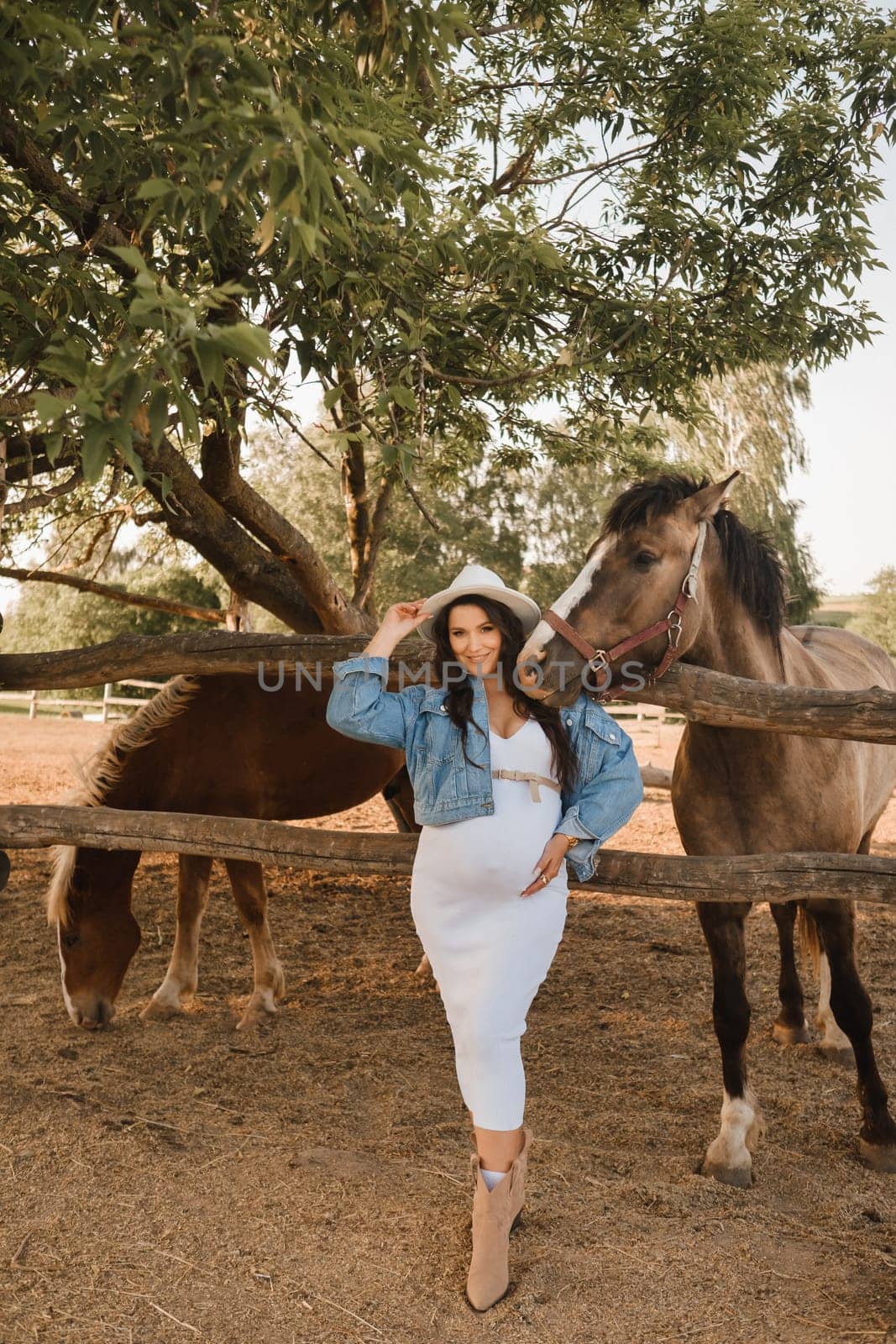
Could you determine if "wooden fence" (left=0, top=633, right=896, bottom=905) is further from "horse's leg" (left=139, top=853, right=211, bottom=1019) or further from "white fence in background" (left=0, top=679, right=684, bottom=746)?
"white fence in background" (left=0, top=679, right=684, bottom=746)

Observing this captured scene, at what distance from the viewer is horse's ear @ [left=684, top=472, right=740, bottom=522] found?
3061 mm

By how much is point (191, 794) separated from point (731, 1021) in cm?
261

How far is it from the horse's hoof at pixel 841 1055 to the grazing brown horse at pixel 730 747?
713 mm

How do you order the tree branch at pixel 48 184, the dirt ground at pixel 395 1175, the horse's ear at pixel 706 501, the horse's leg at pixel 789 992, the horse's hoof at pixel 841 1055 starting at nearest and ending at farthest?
the dirt ground at pixel 395 1175 → the horse's ear at pixel 706 501 → the tree branch at pixel 48 184 → the horse's hoof at pixel 841 1055 → the horse's leg at pixel 789 992

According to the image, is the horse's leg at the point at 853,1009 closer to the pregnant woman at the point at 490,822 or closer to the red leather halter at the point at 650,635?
the red leather halter at the point at 650,635

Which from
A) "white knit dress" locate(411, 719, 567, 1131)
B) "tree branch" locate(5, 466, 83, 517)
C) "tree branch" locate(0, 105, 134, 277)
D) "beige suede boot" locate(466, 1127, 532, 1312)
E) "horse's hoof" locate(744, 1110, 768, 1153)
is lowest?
"horse's hoof" locate(744, 1110, 768, 1153)

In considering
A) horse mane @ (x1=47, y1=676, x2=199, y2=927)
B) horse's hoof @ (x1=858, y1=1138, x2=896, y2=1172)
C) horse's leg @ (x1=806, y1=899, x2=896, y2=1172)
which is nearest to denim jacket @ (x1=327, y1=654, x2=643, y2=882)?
horse's leg @ (x1=806, y1=899, x2=896, y2=1172)

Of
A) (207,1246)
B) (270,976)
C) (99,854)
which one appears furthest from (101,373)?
(270,976)

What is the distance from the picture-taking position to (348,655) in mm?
3229

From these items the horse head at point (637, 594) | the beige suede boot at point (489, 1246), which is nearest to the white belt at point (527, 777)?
the horse head at point (637, 594)

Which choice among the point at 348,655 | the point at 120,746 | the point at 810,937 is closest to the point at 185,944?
the point at 120,746

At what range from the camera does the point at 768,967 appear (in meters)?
5.22

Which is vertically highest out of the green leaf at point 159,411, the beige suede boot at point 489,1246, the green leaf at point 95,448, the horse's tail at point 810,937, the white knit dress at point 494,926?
the green leaf at point 159,411

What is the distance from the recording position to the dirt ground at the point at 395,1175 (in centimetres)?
222
